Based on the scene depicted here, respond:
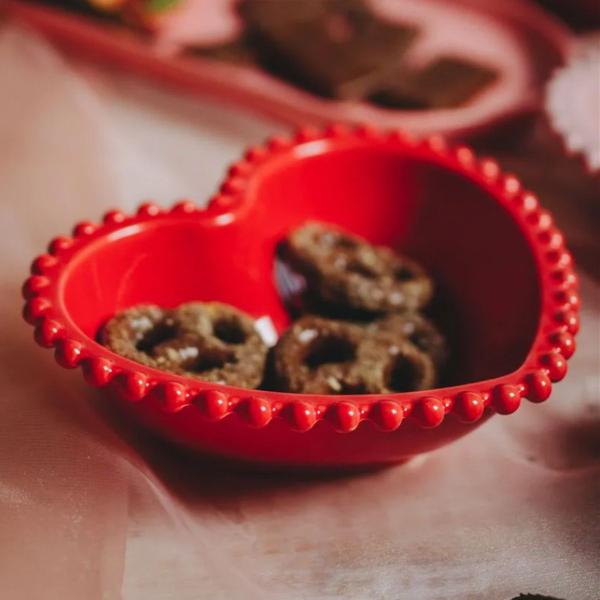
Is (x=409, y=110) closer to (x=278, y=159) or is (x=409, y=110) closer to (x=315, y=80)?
(x=315, y=80)

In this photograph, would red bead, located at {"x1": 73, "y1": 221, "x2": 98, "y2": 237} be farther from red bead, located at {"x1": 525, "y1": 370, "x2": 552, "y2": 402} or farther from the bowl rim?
red bead, located at {"x1": 525, "y1": 370, "x2": 552, "y2": 402}

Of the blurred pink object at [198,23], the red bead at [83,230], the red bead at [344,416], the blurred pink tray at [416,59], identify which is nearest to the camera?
the red bead at [344,416]

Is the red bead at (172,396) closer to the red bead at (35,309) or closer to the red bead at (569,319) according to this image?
the red bead at (35,309)

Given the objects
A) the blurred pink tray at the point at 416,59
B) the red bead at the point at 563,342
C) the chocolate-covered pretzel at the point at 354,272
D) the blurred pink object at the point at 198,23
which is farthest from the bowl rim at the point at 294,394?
the blurred pink object at the point at 198,23

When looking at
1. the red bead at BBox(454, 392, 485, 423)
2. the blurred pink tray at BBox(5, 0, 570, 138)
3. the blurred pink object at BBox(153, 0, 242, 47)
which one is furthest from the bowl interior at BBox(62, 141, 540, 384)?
the blurred pink object at BBox(153, 0, 242, 47)

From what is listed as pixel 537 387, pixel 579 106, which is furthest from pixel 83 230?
pixel 579 106

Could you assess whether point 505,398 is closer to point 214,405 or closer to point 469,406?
point 469,406
